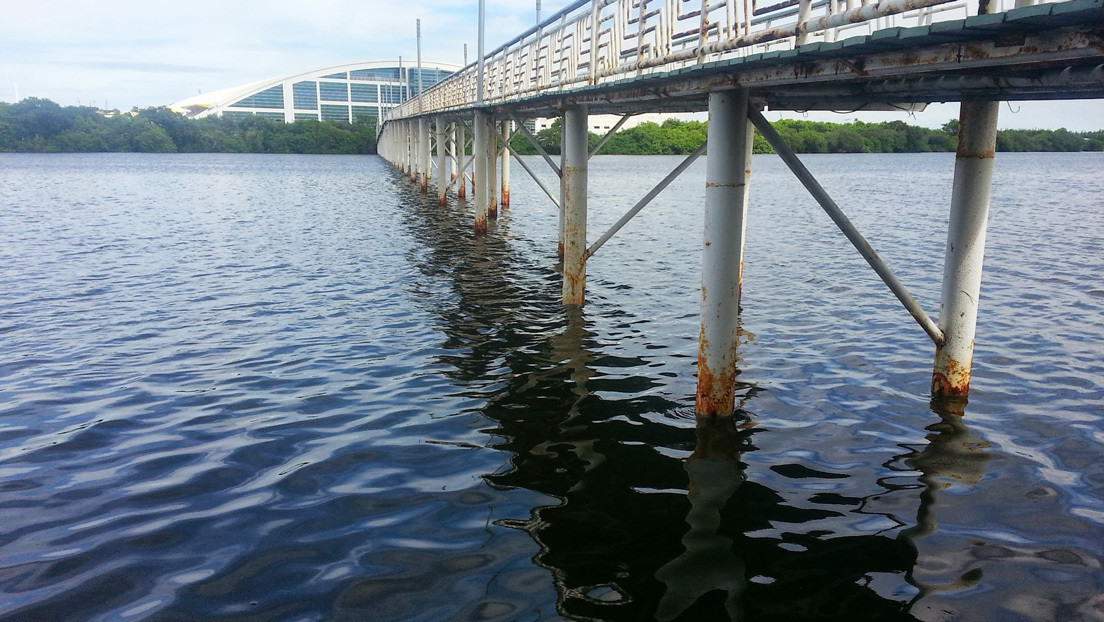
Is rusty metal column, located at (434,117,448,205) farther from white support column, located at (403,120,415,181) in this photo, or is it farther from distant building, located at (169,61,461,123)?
distant building, located at (169,61,461,123)

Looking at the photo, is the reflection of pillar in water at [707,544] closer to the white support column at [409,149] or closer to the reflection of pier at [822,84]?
the reflection of pier at [822,84]

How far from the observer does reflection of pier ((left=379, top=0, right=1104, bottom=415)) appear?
482 centimetres

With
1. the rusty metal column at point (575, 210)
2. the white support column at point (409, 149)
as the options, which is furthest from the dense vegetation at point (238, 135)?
the rusty metal column at point (575, 210)

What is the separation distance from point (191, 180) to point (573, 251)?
5029 cm

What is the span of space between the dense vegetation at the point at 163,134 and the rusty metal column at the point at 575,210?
12507 centimetres

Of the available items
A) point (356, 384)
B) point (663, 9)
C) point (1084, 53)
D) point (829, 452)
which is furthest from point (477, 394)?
point (1084, 53)

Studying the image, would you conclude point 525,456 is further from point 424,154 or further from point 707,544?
point 424,154

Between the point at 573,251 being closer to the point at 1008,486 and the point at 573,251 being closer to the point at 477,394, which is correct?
the point at 477,394

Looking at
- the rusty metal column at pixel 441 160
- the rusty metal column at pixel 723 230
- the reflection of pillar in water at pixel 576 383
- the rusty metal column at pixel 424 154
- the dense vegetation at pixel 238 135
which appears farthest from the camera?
the dense vegetation at pixel 238 135

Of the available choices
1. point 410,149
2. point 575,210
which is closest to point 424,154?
point 410,149

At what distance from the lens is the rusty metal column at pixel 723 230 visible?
310 inches

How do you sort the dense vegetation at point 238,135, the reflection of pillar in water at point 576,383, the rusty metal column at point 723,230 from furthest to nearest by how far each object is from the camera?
the dense vegetation at point 238,135, the rusty metal column at point 723,230, the reflection of pillar in water at point 576,383

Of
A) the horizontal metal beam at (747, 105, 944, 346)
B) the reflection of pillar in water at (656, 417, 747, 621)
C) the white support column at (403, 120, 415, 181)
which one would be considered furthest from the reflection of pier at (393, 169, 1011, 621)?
the white support column at (403, 120, 415, 181)

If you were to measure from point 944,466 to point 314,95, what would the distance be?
170 m
